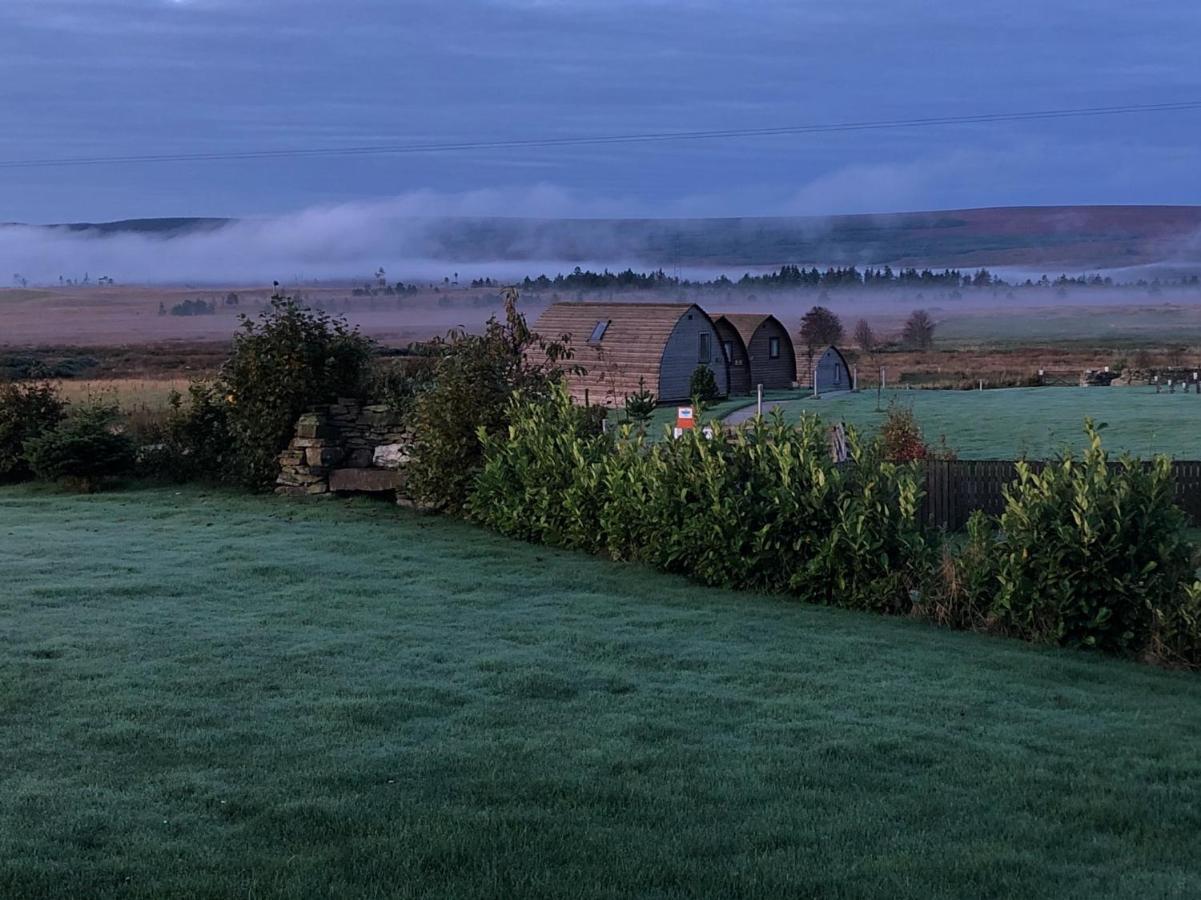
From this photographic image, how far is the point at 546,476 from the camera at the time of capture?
1473 cm

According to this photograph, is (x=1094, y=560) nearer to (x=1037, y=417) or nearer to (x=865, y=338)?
(x=1037, y=417)

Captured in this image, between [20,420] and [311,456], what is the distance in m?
5.60

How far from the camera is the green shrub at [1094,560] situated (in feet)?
33.2

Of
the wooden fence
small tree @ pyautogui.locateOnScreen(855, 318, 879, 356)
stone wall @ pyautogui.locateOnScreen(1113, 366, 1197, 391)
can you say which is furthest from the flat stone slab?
small tree @ pyautogui.locateOnScreen(855, 318, 879, 356)

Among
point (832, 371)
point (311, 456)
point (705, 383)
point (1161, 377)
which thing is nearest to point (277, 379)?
point (311, 456)

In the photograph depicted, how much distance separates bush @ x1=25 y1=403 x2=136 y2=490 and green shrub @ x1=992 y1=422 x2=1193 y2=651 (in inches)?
545

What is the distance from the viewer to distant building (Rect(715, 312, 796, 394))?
2393 inches

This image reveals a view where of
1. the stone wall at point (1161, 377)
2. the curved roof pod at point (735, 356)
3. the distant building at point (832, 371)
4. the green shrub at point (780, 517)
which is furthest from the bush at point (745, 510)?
the distant building at point (832, 371)

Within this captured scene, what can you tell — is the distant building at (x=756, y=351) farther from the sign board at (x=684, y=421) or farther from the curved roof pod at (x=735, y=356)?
the sign board at (x=684, y=421)

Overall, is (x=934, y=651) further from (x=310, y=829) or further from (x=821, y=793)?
(x=310, y=829)

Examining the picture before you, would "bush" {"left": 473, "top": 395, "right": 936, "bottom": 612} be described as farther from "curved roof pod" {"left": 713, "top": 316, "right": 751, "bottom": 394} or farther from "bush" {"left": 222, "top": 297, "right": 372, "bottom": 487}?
"curved roof pod" {"left": 713, "top": 316, "right": 751, "bottom": 394}

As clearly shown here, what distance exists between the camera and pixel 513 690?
7.66m

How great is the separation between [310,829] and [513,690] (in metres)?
2.65

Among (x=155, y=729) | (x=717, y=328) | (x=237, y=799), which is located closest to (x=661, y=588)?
(x=155, y=729)
